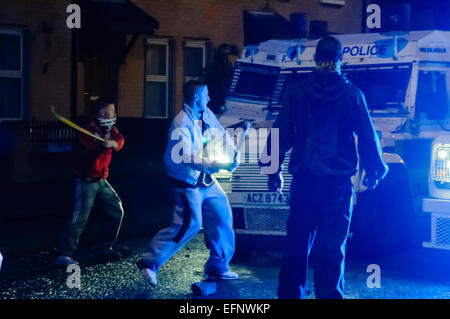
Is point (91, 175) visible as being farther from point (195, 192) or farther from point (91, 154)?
point (195, 192)

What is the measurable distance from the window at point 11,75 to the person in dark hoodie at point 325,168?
36.0 feet

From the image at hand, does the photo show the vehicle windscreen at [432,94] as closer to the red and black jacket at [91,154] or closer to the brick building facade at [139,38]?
the red and black jacket at [91,154]

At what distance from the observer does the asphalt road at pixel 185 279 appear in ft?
19.2

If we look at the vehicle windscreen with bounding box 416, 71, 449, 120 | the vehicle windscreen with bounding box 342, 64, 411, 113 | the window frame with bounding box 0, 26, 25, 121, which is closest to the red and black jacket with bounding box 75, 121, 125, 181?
the vehicle windscreen with bounding box 342, 64, 411, 113

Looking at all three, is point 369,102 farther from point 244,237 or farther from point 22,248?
point 22,248

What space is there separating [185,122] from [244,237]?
5.26 ft

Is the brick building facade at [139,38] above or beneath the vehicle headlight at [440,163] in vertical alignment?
above

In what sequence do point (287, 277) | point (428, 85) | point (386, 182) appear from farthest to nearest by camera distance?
point (428, 85)
point (386, 182)
point (287, 277)

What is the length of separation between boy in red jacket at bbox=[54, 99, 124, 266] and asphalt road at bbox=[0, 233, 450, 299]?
0.25m

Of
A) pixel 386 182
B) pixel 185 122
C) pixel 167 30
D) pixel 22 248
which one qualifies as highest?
pixel 167 30

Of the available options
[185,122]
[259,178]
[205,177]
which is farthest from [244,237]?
[185,122]

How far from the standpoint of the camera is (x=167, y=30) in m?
16.8

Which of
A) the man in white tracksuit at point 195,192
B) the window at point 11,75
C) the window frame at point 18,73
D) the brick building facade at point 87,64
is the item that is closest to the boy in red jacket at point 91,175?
the man in white tracksuit at point 195,192
